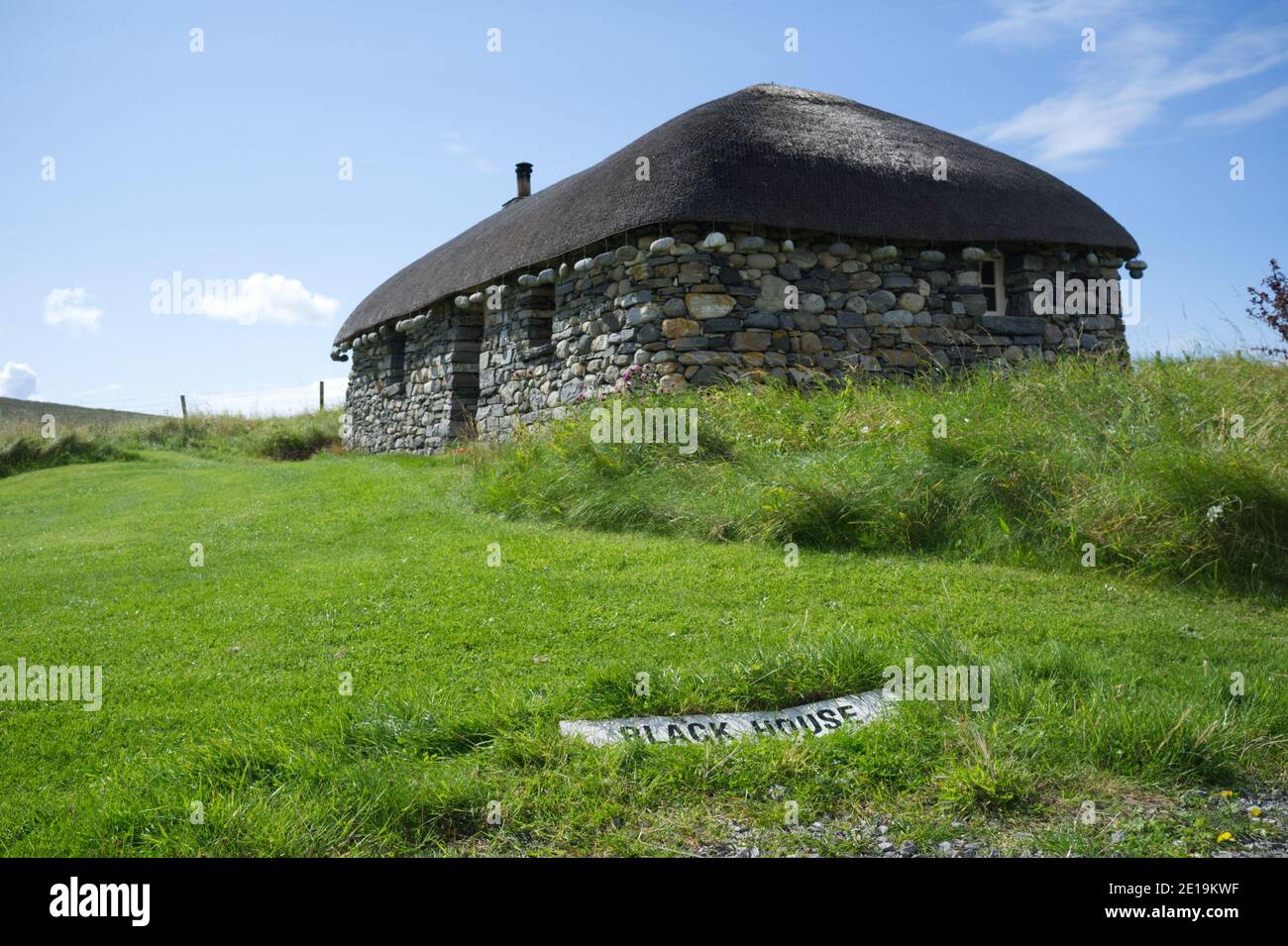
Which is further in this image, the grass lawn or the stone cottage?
the stone cottage

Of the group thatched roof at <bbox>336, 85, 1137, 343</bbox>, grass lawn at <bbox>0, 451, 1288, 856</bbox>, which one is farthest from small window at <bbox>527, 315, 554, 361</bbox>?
grass lawn at <bbox>0, 451, 1288, 856</bbox>

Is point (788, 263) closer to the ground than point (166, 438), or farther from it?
farther from it

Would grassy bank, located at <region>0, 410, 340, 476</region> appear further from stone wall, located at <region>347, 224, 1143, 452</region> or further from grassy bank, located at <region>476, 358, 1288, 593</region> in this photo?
grassy bank, located at <region>476, 358, 1288, 593</region>

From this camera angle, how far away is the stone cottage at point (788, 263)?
38.3ft

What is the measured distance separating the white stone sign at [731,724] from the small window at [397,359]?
1634 cm

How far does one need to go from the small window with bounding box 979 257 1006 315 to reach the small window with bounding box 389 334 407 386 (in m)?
11.3

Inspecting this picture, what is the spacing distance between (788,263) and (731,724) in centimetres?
888

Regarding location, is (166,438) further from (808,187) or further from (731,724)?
(731,724)

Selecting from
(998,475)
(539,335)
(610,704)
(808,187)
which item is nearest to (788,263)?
(808,187)

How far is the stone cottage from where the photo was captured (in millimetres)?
11688

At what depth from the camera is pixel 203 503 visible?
12.2 m

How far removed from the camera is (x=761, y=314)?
1184 cm
